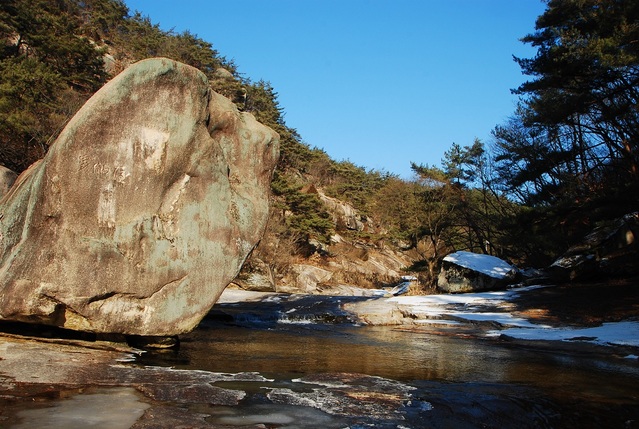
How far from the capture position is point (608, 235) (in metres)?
21.0

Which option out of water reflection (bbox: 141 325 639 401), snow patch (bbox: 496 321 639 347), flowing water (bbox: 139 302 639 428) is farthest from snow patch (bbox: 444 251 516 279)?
water reflection (bbox: 141 325 639 401)

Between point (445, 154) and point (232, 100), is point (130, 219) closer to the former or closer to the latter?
point (445, 154)

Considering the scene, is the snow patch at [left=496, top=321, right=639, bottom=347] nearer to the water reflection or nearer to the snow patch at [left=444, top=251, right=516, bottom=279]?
the water reflection

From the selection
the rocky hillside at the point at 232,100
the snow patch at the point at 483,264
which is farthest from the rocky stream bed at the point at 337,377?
the rocky hillside at the point at 232,100

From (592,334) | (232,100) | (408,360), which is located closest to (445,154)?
(232,100)

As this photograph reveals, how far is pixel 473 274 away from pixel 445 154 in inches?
726

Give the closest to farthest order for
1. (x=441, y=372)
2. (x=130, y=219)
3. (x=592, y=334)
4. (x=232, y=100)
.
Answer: (x=441, y=372), (x=130, y=219), (x=592, y=334), (x=232, y=100)

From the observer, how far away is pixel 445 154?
132 feet

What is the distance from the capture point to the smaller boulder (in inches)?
915

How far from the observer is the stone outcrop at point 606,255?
19.8 metres

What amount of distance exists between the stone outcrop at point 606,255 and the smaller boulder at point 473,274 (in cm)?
240

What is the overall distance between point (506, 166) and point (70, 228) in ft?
103

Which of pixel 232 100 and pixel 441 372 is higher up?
pixel 232 100

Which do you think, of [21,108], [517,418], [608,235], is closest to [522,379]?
[517,418]
